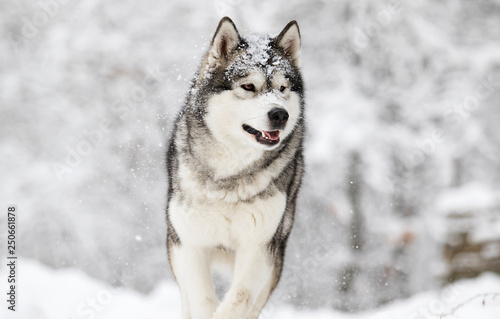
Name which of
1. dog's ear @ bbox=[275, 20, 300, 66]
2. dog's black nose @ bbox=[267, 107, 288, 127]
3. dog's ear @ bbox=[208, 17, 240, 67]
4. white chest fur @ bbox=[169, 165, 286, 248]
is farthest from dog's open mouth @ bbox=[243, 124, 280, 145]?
dog's ear @ bbox=[275, 20, 300, 66]

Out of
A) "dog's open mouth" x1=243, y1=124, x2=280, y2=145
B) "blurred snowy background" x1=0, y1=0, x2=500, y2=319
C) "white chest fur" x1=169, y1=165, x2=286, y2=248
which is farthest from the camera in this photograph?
"blurred snowy background" x1=0, y1=0, x2=500, y2=319

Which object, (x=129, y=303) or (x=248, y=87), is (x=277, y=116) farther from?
(x=129, y=303)

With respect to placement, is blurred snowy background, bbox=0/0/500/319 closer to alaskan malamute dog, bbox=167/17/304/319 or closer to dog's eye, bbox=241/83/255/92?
alaskan malamute dog, bbox=167/17/304/319

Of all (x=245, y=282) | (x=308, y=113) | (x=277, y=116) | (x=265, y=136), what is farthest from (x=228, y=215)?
(x=308, y=113)

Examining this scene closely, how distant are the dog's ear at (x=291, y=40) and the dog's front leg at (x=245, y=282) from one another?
4.04ft

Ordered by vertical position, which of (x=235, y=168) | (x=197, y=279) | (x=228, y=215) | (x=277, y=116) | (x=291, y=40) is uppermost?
(x=291, y=40)

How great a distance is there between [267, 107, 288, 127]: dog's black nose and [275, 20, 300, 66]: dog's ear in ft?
2.10

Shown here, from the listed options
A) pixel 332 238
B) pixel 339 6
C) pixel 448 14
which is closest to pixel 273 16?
pixel 339 6

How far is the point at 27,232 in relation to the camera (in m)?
9.76

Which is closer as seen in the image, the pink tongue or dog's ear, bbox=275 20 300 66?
the pink tongue

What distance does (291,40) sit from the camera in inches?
129

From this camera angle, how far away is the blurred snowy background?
30.4 feet

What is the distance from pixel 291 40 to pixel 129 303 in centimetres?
302

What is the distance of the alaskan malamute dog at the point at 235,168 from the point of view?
2.94 meters
